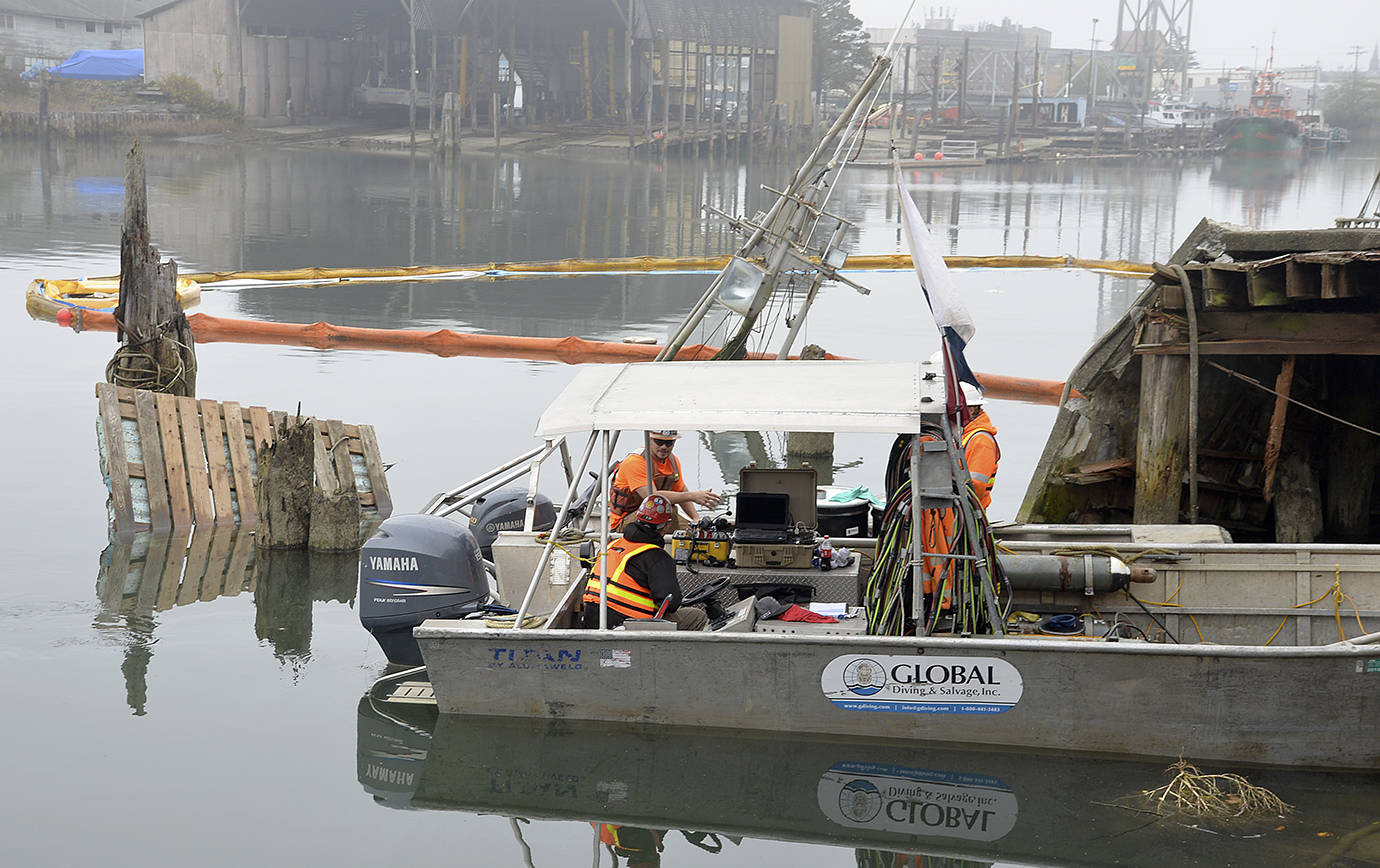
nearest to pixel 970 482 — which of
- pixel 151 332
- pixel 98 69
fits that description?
pixel 151 332

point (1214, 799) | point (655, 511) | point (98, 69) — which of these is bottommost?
point (1214, 799)

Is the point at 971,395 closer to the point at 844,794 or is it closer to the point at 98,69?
the point at 844,794

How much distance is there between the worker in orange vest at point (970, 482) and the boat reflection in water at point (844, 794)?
96cm

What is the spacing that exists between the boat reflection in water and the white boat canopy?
1826mm

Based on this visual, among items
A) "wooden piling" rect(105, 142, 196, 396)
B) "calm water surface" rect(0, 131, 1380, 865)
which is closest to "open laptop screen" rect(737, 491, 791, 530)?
"calm water surface" rect(0, 131, 1380, 865)

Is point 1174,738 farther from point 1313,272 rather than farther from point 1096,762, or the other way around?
point 1313,272

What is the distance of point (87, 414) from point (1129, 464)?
11.5 meters

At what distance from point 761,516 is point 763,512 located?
0.09ft

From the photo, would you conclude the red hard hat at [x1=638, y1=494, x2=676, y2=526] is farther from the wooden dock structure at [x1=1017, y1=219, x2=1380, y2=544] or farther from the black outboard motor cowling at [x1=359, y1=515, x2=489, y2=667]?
the wooden dock structure at [x1=1017, y1=219, x2=1380, y2=544]


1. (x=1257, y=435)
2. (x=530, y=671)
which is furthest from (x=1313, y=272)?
(x=530, y=671)

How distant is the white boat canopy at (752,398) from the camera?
7.89m

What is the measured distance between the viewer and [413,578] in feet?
29.5

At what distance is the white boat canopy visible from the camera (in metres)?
7.89

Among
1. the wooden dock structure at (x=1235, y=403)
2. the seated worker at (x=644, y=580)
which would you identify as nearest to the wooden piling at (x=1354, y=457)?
the wooden dock structure at (x=1235, y=403)
